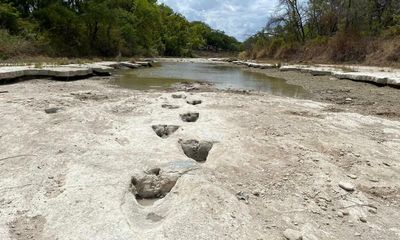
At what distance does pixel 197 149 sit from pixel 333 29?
27293mm

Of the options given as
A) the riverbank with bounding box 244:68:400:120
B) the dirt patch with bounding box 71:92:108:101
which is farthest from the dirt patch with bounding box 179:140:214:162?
the riverbank with bounding box 244:68:400:120

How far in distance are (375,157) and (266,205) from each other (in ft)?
6.75

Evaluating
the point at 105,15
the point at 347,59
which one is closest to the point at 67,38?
the point at 105,15

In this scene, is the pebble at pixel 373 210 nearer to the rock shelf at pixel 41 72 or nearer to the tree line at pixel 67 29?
the rock shelf at pixel 41 72

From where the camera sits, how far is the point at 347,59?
21797 millimetres

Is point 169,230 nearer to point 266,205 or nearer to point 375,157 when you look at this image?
point 266,205

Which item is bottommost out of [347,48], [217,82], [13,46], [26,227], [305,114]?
[217,82]

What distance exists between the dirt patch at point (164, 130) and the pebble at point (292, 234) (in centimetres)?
272

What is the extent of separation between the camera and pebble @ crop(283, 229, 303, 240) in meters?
2.74

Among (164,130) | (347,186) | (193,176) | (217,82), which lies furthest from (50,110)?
(217,82)

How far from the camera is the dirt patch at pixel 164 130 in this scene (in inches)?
206

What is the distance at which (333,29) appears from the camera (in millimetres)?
Answer: 28734

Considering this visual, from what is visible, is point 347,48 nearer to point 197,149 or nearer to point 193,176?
point 197,149

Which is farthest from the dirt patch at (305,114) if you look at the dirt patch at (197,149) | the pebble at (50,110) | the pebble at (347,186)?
the pebble at (50,110)
